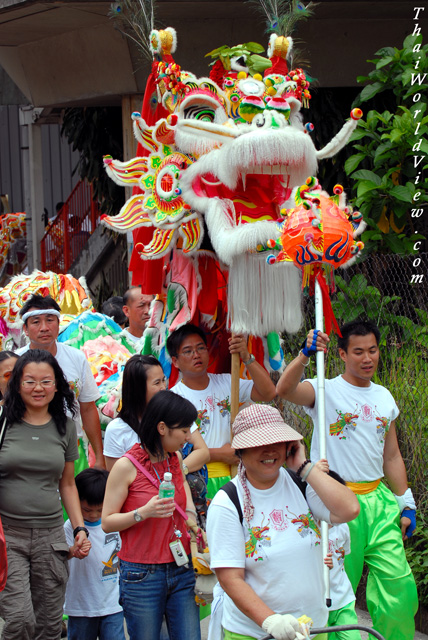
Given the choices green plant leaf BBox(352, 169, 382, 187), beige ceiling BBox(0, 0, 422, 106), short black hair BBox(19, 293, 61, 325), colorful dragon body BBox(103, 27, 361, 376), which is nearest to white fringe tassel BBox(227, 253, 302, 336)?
colorful dragon body BBox(103, 27, 361, 376)

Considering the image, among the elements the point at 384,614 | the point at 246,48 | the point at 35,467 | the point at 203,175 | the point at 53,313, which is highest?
the point at 246,48

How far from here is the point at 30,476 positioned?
14.0 ft

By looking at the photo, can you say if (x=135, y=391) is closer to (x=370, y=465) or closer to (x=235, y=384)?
(x=235, y=384)

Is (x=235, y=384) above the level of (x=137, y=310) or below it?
below

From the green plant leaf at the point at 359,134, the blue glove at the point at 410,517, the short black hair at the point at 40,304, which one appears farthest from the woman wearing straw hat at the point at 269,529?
the green plant leaf at the point at 359,134

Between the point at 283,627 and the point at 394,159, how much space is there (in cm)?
567

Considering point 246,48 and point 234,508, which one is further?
point 246,48

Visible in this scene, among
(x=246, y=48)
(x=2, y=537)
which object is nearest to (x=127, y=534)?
(x=2, y=537)

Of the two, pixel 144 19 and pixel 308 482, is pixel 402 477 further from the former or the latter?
pixel 144 19

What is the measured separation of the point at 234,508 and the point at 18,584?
56.0 inches

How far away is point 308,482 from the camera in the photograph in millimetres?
3283

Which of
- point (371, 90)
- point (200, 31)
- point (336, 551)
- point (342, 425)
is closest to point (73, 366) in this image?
point (342, 425)

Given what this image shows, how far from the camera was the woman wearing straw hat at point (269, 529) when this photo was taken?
10.4 ft

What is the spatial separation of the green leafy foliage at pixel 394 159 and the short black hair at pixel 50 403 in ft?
13.3
